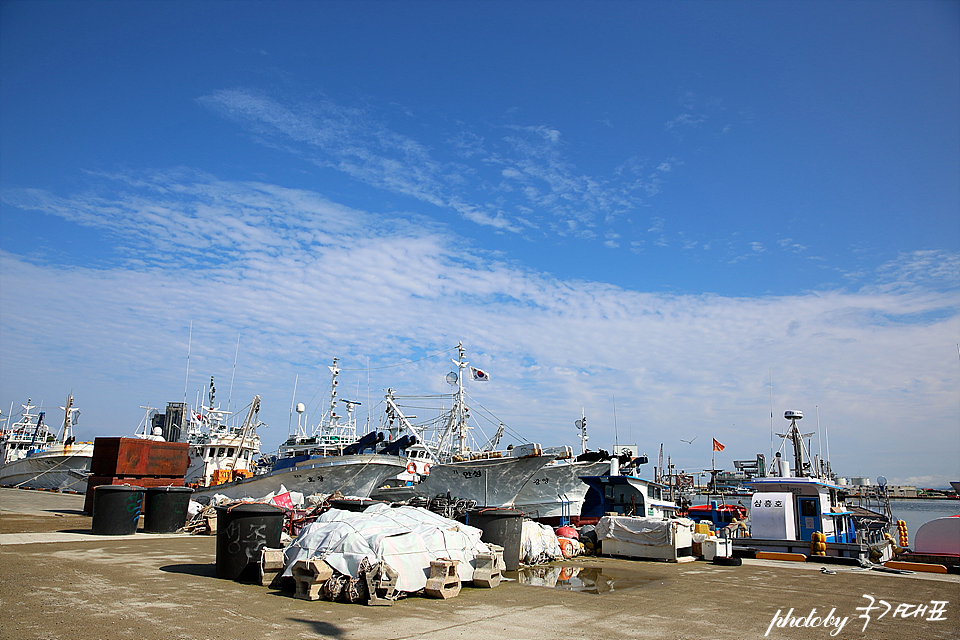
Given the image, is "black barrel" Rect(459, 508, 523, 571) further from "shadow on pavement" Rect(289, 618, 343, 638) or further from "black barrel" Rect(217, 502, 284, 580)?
"shadow on pavement" Rect(289, 618, 343, 638)

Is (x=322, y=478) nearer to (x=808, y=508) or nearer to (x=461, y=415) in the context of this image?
(x=461, y=415)

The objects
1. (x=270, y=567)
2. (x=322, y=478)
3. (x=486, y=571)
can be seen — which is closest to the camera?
(x=270, y=567)

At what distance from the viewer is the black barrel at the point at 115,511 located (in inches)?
610

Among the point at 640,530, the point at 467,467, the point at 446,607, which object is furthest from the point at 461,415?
the point at 446,607

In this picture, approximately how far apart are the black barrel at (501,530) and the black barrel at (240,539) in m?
4.10

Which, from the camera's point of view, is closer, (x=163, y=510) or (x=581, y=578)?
(x=581, y=578)

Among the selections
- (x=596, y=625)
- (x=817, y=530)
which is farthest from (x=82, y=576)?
(x=817, y=530)

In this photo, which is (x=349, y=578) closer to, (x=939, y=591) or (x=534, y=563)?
(x=534, y=563)

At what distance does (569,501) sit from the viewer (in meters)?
29.1

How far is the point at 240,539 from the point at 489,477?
1770 cm

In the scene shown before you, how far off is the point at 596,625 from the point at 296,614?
387 cm

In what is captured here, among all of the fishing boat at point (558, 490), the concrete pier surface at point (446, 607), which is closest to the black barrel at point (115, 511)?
the concrete pier surface at point (446, 607)

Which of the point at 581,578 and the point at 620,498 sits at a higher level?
the point at 620,498

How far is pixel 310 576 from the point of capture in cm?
882
